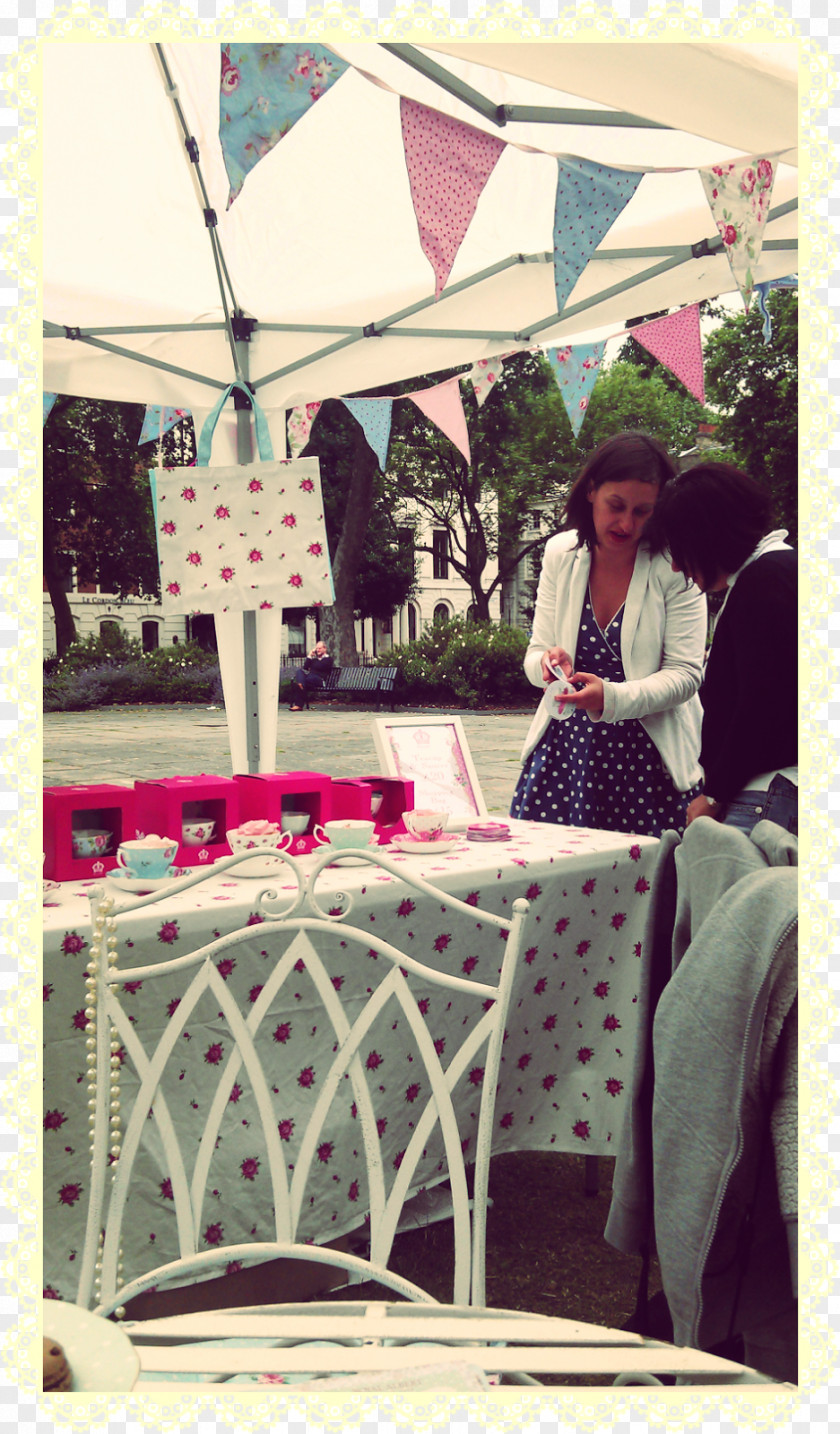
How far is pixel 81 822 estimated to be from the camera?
2059mm

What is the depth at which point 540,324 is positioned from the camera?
4129 millimetres

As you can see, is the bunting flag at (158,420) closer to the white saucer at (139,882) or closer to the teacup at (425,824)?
the teacup at (425,824)

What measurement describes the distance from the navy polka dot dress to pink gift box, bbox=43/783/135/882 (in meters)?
1.27

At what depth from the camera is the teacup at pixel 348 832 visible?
7.25 feet

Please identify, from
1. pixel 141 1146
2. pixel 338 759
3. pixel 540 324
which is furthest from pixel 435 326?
pixel 338 759

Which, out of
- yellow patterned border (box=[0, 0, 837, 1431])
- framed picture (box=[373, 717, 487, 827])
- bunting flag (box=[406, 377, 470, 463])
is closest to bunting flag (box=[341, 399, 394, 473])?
bunting flag (box=[406, 377, 470, 463])

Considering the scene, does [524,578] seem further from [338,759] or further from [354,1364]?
[354,1364]

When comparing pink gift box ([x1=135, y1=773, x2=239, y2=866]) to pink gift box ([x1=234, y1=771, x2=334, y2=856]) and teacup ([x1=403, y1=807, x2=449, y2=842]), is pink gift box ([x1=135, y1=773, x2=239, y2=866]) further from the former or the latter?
teacup ([x1=403, y1=807, x2=449, y2=842])

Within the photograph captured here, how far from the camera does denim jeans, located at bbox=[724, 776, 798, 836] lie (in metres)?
1.94

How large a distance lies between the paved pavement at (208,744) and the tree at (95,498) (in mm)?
5302

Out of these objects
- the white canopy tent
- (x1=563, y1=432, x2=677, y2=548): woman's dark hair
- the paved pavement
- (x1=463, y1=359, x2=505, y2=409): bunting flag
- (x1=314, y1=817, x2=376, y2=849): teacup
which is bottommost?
the paved pavement

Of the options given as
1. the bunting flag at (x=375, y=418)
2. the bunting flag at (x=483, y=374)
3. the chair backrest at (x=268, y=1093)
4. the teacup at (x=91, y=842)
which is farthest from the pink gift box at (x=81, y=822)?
the bunting flag at (x=375, y=418)

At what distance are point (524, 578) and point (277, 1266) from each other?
4003cm

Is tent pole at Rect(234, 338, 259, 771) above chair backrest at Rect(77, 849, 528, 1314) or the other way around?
above
